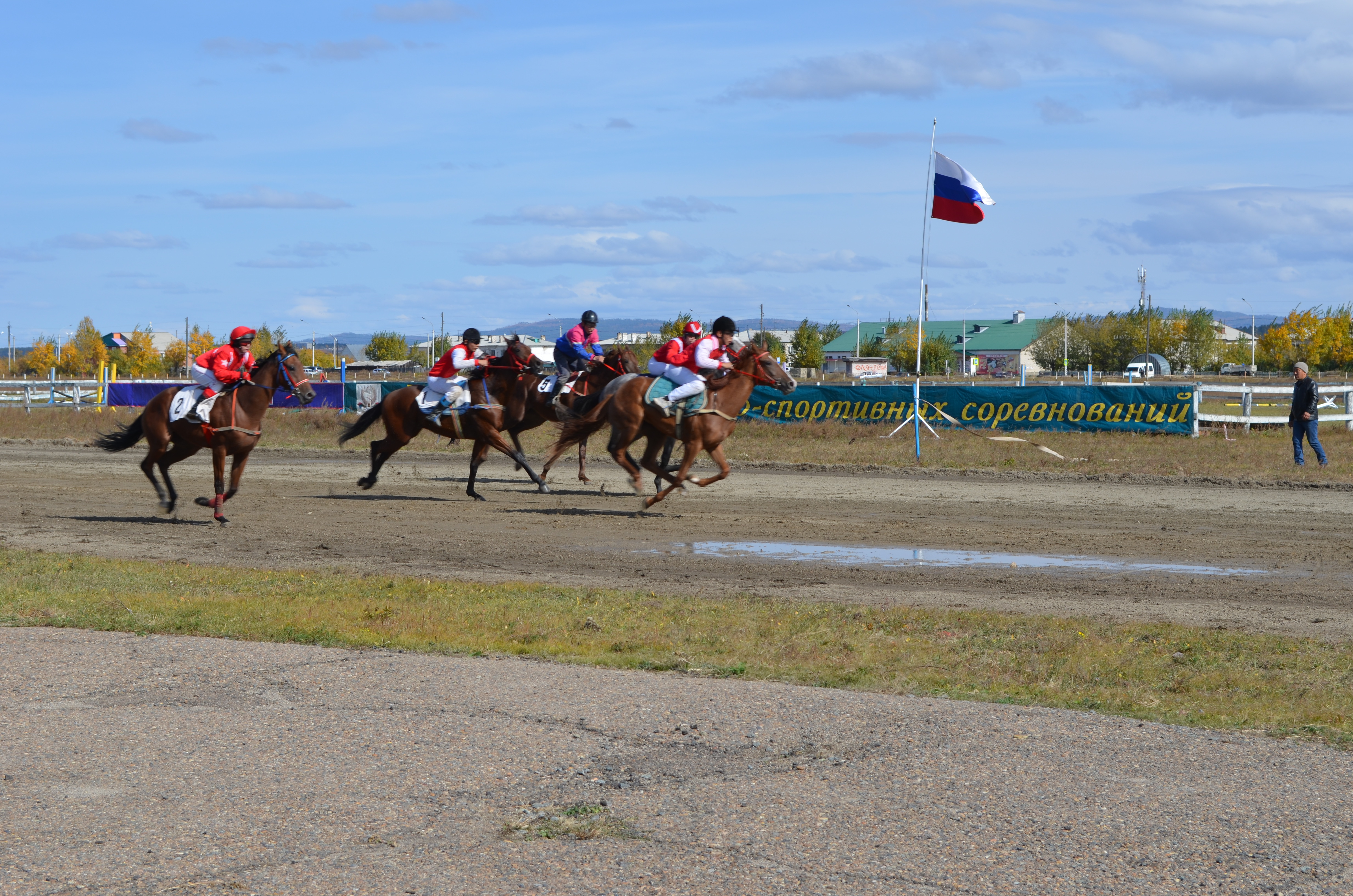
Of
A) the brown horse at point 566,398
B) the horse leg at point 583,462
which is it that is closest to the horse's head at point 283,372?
the brown horse at point 566,398

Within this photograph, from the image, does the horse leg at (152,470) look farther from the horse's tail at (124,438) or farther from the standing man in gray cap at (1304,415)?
the standing man in gray cap at (1304,415)

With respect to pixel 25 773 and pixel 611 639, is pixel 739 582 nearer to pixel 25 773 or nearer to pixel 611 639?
pixel 611 639

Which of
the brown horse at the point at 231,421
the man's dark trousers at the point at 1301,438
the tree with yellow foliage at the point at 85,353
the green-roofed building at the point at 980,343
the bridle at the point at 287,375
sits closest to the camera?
the bridle at the point at 287,375

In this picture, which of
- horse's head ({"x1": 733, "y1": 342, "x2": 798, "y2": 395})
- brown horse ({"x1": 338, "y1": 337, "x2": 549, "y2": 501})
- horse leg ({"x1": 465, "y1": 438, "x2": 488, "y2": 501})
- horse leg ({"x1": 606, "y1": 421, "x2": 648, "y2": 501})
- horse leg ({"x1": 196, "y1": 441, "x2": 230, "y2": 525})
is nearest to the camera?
horse leg ({"x1": 196, "y1": 441, "x2": 230, "y2": 525})

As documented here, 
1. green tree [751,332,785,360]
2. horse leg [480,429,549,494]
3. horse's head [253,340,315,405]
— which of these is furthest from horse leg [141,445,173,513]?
green tree [751,332,785,360]

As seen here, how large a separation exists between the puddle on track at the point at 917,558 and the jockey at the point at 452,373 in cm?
531

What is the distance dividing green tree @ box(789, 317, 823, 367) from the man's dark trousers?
289 ft

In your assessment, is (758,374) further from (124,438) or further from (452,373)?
(124,438)

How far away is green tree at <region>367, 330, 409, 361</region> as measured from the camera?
133 m

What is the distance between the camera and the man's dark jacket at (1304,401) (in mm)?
21125

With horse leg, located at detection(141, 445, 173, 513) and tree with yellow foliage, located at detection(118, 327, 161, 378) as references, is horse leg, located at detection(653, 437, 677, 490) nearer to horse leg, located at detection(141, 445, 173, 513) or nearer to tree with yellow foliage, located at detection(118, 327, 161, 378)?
horse leg, located at detection(141, 445, 173, 513)

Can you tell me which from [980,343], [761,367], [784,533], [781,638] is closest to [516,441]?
[761,367]

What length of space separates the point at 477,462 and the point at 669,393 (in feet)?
11.0

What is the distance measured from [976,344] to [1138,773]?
5514 inches
